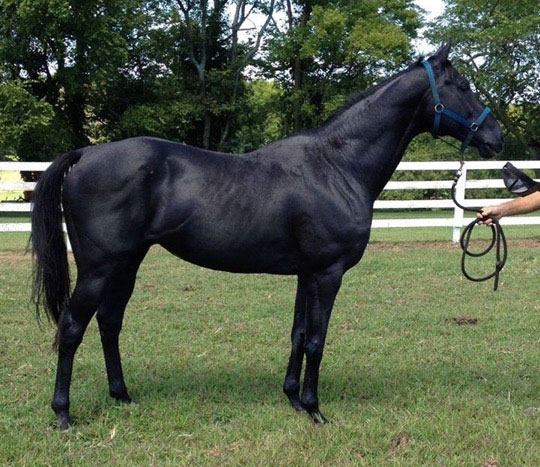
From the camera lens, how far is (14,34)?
24453 mm

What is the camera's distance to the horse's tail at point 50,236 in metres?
3.62

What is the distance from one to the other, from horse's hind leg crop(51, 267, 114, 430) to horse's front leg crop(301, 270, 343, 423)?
1247 millimetres

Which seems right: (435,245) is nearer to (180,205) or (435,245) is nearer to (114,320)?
(114,320)

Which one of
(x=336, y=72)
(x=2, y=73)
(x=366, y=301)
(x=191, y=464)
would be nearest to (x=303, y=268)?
(x=191, y=464)

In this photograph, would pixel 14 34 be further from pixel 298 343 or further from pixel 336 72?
pixel 298 343

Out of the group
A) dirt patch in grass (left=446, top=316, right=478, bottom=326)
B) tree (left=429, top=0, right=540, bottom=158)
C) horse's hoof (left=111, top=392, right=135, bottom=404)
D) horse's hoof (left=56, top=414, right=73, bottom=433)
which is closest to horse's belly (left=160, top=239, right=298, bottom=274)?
Answer: horse's hoof (left=111, top=392, right=135, bottom=404)

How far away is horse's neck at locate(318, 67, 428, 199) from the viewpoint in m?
3.73

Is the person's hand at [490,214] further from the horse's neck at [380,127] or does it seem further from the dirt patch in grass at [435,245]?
the dirt patch in grass at [435,245]

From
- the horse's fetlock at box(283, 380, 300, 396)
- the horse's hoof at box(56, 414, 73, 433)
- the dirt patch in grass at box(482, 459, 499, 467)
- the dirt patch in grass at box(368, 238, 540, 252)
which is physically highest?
the dirt patch in grass at box(482, 459, 499, 467)

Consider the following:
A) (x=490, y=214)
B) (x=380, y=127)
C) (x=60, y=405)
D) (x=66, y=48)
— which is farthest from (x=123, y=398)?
(x=66, y=48)

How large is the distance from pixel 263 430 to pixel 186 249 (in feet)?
3.86

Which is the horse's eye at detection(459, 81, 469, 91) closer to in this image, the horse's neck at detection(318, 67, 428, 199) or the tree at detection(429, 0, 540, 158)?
the horse's neck at detection(318, 67, 428, 199)

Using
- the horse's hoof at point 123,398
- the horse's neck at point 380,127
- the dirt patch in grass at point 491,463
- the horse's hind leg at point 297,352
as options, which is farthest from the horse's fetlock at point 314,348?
the horse's hoof at point 123,398

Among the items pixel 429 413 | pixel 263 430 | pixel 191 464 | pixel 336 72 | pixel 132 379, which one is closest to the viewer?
pixel 191 464
